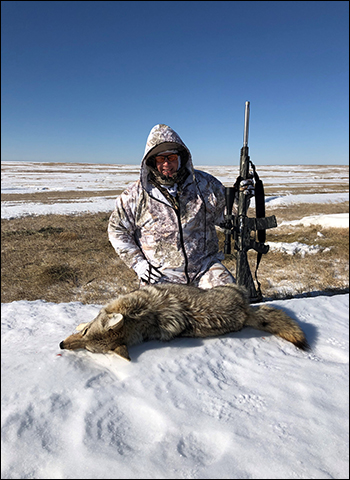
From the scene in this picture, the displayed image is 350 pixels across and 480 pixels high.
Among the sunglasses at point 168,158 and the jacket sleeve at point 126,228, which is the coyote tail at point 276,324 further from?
the sunglasses at point 168,158

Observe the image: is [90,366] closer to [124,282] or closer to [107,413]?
[107,413]

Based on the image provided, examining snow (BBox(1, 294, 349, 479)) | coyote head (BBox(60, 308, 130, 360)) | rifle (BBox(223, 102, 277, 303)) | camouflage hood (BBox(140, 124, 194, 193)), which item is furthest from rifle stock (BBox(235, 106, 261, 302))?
coyote head (BBox(60, 308, 130, 360))

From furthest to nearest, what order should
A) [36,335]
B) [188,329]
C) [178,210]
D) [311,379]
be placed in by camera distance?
1. [178,210]
2. [36,335]
3. [188,329]
4. [311,379]

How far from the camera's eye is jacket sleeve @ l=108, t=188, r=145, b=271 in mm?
3844

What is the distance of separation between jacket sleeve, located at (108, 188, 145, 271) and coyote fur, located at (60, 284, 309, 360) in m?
1.00

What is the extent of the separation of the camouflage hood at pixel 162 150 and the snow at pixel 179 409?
2051 mm

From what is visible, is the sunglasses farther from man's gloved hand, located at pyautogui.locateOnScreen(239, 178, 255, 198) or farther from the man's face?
man's gloved hand, located at pyautogui.locateOnScreen(239, 178, 255, 198)

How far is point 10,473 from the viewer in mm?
1416

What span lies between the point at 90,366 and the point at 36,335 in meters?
1.03

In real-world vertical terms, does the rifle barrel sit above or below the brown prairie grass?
above

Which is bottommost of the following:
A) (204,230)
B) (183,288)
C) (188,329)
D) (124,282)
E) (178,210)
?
(124,282)

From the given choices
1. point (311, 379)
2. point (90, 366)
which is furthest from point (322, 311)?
point (90, 366)

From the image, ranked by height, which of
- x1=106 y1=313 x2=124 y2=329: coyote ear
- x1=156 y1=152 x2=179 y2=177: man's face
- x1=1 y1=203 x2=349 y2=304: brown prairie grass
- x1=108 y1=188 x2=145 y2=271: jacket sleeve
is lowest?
x1=1 y1=203 x2=349 y2=304: brown prairie grass

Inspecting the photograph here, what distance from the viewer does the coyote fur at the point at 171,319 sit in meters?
2.38
